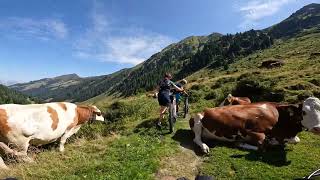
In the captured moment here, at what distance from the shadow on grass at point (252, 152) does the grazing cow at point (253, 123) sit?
25 centimetres

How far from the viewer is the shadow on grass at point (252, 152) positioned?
13680mm

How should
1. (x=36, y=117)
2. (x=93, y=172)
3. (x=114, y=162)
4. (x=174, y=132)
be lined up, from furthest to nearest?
(x=174, y=132) < (x=36, y=117) < (x=114, y=162) < (x=93, y=172)

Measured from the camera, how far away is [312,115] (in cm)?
1455

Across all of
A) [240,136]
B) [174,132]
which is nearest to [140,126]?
[174,132]

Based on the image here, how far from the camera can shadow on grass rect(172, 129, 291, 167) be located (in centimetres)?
1368

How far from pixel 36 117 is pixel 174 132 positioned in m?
6.35

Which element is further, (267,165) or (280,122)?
(280,122)

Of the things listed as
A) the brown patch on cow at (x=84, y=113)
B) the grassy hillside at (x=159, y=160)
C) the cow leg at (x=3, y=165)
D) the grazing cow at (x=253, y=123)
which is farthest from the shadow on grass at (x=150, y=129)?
the cow leg at (x=3, y=165)

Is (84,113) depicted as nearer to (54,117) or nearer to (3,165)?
(54,117)

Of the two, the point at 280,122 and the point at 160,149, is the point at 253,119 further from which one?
the point at 160,149

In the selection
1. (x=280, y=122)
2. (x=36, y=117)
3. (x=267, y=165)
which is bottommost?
(x=267, y=165)

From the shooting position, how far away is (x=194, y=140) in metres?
15.6

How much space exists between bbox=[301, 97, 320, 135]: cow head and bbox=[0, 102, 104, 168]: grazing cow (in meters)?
9.66

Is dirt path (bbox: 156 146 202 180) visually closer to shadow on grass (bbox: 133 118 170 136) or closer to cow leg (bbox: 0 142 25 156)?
shadow on grass (bbox: 133 118 170 136)
